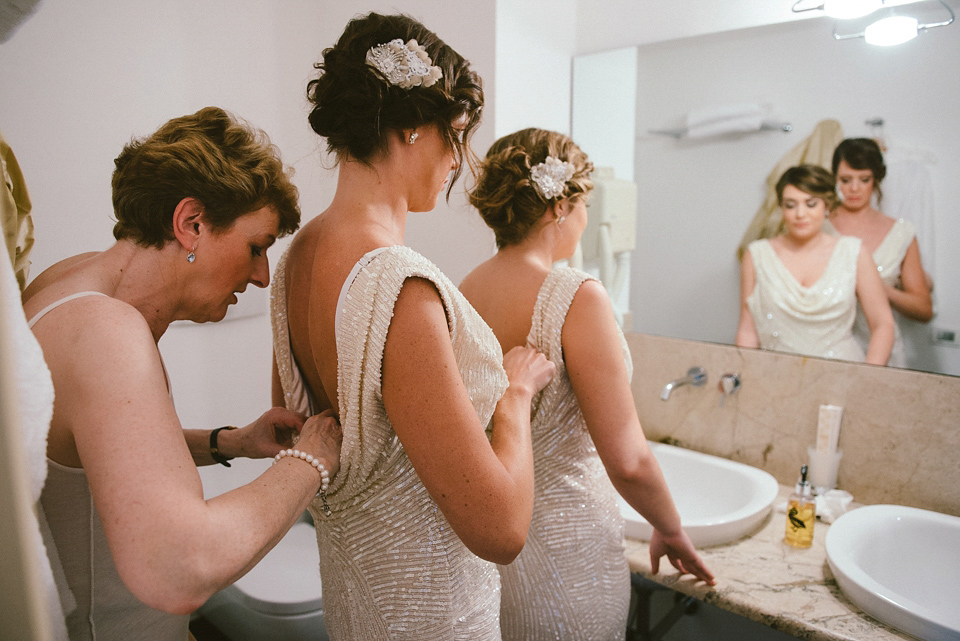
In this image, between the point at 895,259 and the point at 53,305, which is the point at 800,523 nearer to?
the point at 895,259

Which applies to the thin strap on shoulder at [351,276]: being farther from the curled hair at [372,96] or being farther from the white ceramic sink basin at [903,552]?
the white ceramic sink basin at [903,552]

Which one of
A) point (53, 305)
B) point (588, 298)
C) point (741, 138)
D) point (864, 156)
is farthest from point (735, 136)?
point (53, 305)

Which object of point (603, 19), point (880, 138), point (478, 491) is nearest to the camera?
point (478, 491)

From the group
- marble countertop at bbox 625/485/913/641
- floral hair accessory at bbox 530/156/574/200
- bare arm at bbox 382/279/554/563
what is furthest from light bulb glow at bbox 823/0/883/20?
bare arm at bbox 382/279/554/563

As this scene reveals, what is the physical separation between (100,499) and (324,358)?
1.00 feet

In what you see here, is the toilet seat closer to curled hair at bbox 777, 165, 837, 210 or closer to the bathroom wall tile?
the bathroom wall tile

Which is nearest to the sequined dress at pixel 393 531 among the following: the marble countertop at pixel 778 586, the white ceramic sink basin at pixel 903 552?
the marble countertop at pixel 778 586

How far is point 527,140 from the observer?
43.3 inches

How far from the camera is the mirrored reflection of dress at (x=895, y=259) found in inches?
50.8

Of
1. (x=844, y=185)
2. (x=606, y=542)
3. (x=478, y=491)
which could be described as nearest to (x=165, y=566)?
(x=478, y=491)

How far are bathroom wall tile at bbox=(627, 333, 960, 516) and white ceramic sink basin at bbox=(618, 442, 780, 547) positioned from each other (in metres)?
0.08

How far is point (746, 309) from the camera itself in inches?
61.1

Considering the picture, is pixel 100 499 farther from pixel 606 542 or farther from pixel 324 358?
pixel 606 542

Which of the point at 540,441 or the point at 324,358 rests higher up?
the point at 324,358
